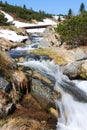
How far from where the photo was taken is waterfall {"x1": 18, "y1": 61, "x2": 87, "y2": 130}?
66.2ft

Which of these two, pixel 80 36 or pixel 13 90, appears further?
pixel 80 36

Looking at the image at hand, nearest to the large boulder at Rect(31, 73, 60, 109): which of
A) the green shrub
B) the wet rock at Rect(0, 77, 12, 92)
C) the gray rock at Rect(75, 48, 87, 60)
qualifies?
the wet rock at Rect(0, 77, 12, 92)

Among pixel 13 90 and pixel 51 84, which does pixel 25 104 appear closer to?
pixel 13 90

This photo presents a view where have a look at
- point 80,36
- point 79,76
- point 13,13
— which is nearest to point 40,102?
point 79,76

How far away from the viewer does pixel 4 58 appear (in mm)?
23969

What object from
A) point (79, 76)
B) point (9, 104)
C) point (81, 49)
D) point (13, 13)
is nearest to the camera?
point (9, 104)

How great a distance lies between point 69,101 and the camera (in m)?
22.5

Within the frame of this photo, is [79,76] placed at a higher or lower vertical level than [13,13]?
lower

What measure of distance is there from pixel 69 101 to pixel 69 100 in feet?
0.45

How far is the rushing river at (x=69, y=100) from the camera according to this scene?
20.2 m

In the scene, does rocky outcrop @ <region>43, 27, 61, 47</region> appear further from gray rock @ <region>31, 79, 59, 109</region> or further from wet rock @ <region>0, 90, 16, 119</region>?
wet rock @ <region>0, 90, 16, 119</region>

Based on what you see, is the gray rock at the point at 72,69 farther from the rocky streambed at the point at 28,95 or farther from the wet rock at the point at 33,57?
the wet rock at the point at 33,57

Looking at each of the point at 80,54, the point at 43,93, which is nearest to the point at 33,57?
the point at 80,54

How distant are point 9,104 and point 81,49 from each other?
17680mm
